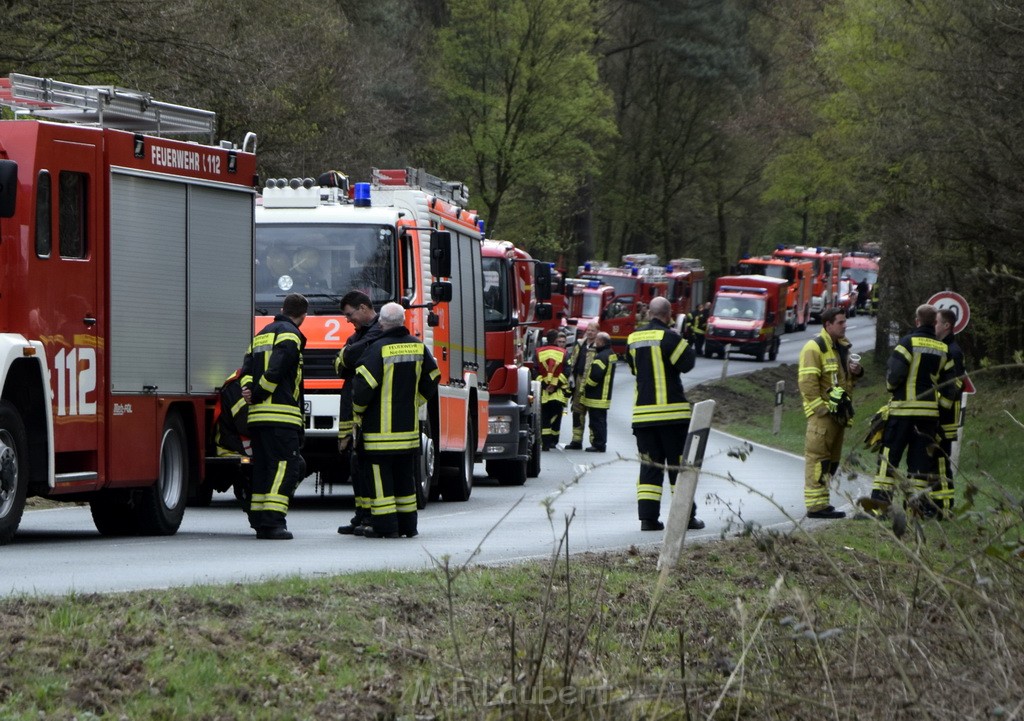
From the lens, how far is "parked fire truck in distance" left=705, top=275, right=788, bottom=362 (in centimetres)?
5806

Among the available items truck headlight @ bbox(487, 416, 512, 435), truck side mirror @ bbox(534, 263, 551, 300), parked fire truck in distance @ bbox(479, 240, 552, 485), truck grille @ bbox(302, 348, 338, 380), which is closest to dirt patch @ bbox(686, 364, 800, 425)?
truck side mirror @ bbox(534, 263, 551, 300)

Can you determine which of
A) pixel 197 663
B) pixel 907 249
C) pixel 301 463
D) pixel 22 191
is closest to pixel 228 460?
pixel 301 463

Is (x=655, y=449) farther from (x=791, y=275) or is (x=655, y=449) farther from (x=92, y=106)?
Result: (x=791, y=275)

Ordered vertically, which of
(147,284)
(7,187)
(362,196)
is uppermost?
(362,196)

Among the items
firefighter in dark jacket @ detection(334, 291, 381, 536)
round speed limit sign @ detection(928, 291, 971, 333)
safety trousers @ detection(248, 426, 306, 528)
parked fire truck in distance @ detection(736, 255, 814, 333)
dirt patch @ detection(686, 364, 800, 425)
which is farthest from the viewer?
parked fire truck in distance @ detection(736, 255, 814, 333)

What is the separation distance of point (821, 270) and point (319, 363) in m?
56.1

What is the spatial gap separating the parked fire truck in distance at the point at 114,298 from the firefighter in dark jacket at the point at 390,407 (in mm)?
1511

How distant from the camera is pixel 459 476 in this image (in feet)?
61.0

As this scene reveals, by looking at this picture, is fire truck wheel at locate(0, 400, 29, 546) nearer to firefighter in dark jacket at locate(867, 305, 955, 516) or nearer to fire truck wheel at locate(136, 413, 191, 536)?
fire truck wheel at locate(136, 413, 191, 536)

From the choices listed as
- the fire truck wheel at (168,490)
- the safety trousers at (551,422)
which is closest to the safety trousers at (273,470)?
the fire truck wheel at (168,490)

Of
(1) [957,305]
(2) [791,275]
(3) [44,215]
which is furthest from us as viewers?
(2) [791,275]

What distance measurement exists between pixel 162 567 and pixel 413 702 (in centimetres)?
429

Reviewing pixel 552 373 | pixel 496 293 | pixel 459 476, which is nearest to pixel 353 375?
pixel 459 476

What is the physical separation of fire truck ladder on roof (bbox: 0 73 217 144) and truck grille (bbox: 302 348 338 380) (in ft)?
8.98
